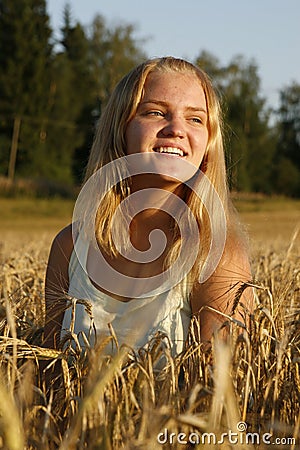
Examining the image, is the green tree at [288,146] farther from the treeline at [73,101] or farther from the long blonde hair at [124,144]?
the long blonde hair at [124,144]

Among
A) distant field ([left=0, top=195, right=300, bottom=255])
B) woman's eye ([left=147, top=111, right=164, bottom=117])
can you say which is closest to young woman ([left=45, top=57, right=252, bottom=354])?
woman's eye ([left=147, top=111, right=164, bottom=117])

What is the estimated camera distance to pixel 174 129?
226 centimetres

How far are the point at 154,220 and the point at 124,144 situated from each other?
0.99 feet

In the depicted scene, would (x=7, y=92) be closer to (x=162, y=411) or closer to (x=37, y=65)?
(x=37, y=65)

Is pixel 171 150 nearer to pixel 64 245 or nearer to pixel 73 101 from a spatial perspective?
pixel 64 245

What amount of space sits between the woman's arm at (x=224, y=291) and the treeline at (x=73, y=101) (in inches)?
1011

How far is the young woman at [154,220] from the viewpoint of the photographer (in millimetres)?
2207

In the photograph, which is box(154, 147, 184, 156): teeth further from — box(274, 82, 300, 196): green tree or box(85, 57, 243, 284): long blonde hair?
box(274, 82, 300, 196): green tree

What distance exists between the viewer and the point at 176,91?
2.36 metres

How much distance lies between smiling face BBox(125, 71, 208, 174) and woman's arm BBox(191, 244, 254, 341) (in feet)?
1.19

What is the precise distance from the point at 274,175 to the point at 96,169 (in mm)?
42740

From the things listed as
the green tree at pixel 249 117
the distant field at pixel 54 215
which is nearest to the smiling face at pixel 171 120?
the distant field at pixel 54 215

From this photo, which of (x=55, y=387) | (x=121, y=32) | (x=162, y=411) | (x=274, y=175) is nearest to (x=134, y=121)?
(x=55, y=387)

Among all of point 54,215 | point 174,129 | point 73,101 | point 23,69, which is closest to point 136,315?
point 174,129
